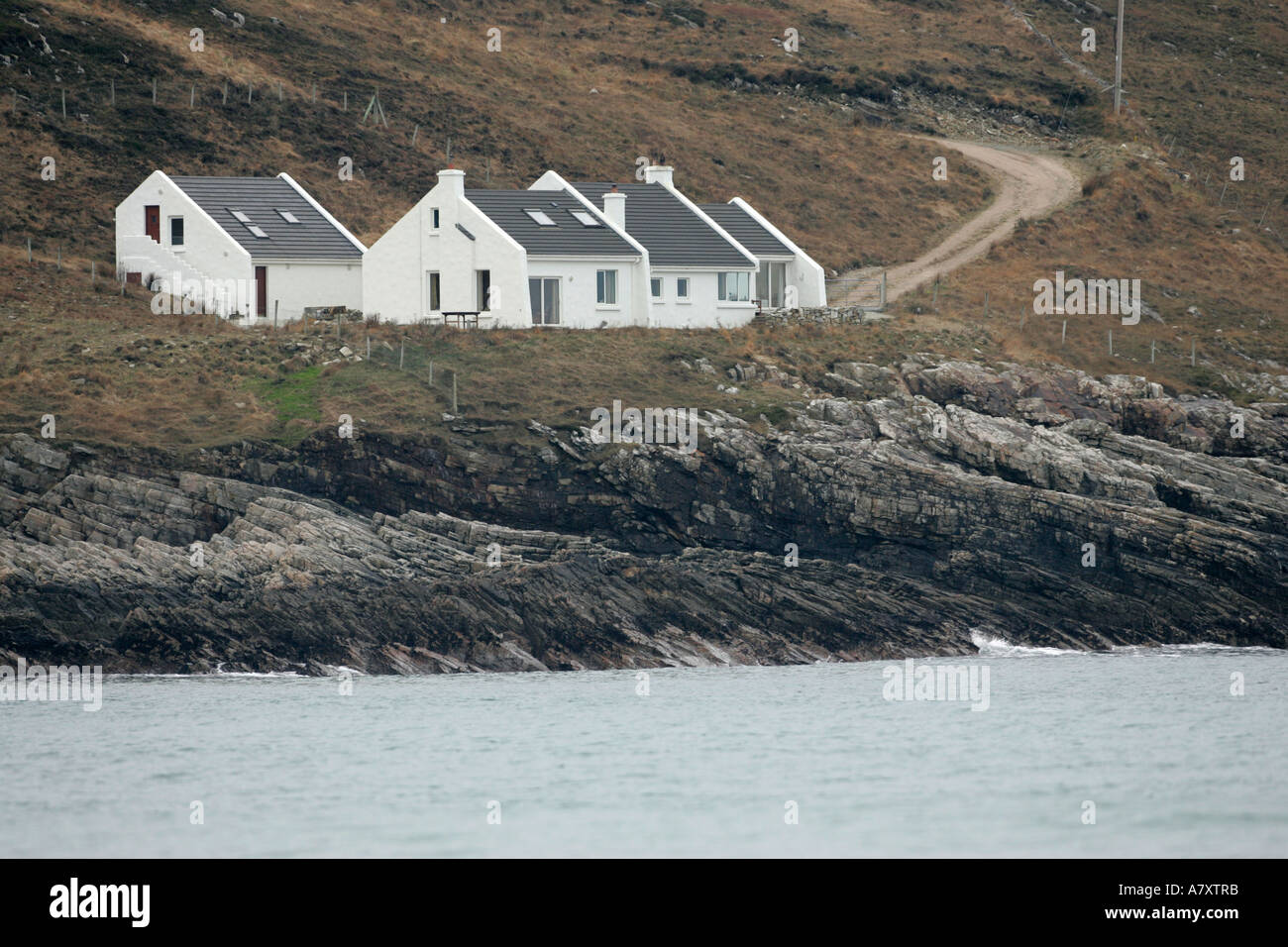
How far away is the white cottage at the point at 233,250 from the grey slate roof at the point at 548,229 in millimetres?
5104

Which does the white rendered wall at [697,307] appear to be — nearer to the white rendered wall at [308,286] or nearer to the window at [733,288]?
the window at [733,288]

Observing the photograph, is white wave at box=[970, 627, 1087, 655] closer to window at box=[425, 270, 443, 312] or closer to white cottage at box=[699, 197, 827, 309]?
white cottage at box=[699, 197, 827, 309]

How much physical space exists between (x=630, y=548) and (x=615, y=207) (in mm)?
19267

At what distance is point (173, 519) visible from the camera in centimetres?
4616

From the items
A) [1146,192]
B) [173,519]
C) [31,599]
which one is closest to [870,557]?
[173,519]

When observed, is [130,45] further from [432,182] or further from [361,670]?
[361,670]

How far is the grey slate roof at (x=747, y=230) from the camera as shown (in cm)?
6606

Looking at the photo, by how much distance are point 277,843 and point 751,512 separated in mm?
23830

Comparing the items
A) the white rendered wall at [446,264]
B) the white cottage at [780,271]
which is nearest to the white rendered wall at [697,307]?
the white cottage at [780,271]

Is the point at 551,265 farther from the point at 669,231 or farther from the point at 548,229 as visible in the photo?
the point at 669,231

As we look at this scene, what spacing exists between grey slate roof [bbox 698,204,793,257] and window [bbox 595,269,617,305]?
651 cm

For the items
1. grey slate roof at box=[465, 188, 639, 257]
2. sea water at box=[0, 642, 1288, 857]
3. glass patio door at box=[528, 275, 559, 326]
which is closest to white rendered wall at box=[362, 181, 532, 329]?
glass patio door at box=[528, 275, 559, 326]

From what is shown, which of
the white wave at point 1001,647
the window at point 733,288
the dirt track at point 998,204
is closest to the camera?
the white wave at point 1001,647
